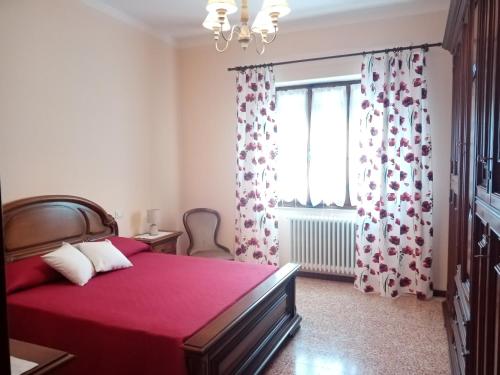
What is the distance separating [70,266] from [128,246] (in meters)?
0.75

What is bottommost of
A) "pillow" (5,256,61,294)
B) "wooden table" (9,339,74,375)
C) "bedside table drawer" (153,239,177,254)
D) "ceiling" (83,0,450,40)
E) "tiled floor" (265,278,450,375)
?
"tiled floor" (265,278,450,375)

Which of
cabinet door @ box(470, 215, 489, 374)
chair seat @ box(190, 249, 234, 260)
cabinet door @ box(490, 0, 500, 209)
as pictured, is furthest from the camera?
chair seat @ box(190, 249, 234, 260)

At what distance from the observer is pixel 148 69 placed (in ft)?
14.2

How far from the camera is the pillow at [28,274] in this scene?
8.19 feet

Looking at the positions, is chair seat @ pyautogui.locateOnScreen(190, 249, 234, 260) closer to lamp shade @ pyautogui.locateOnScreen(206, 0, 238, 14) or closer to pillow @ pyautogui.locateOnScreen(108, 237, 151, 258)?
pillow @ pyautogui.locateOnScreen(108, 237, 151, 258)

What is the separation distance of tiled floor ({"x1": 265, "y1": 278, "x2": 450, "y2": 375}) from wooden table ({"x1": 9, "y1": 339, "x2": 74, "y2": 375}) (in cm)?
164

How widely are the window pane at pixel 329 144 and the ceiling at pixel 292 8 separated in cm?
78

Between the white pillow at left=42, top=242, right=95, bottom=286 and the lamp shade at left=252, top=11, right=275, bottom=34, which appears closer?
the lamp shade at left=252, top=11, right=275, bottom=34

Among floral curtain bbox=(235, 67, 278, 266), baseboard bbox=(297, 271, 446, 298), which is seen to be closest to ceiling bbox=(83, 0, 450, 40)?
floral curtain bbox=(235, 67, 278, 266)

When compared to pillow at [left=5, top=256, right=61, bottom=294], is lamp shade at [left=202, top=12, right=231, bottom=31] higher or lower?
higher

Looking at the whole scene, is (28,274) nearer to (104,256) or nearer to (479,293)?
(104,256)

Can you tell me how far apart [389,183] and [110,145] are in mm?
2879

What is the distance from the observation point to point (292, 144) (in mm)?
4492

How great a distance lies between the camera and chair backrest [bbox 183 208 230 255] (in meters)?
4.65
